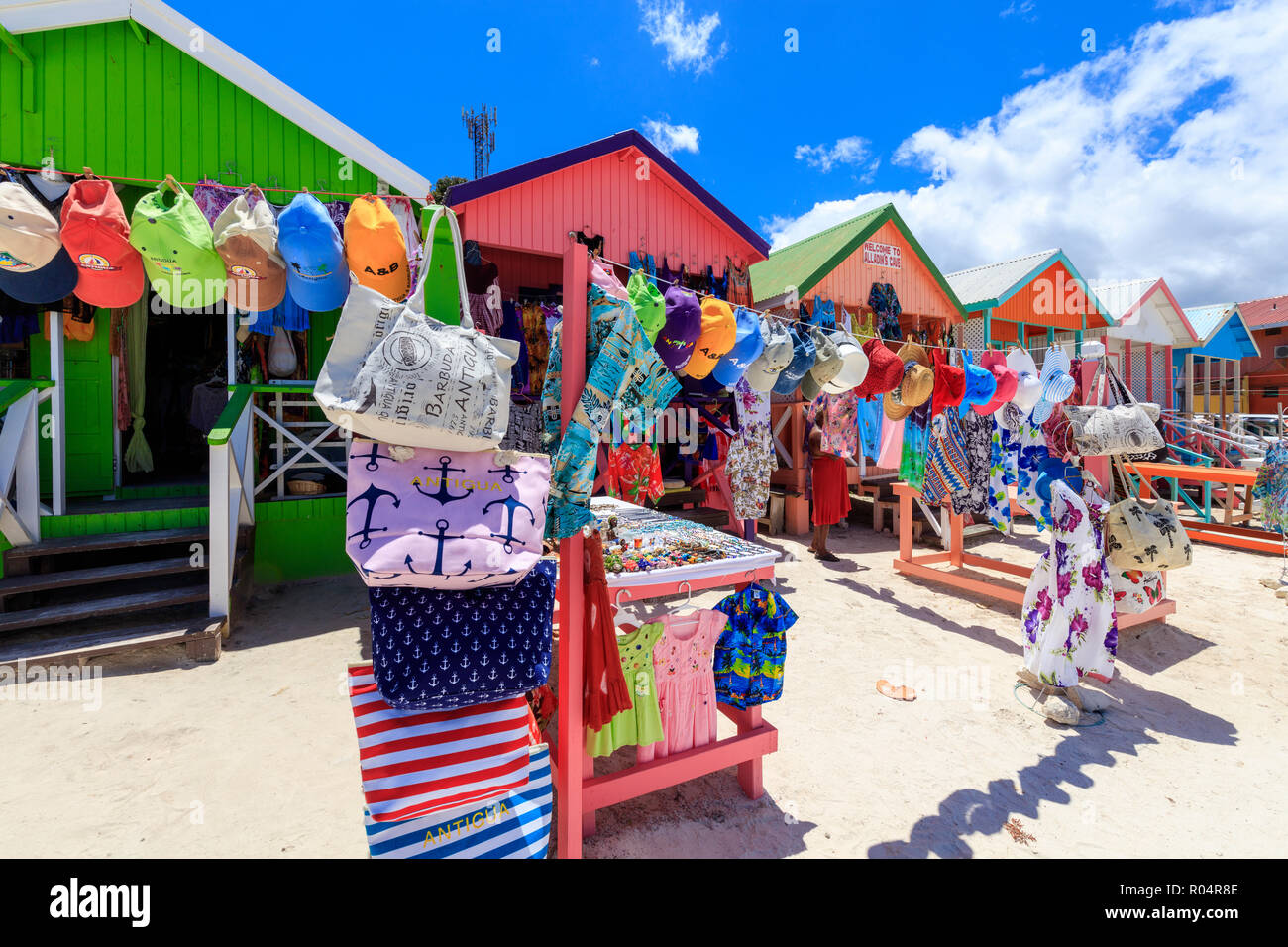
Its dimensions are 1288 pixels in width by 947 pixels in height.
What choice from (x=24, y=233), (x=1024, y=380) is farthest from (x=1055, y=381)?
(x=24, y=233)

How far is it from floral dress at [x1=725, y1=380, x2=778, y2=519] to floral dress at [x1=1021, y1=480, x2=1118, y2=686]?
4052 millimetres

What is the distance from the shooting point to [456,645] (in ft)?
5.85

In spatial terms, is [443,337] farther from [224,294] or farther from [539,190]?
[539,190]

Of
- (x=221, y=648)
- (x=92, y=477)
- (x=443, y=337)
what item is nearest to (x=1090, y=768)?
(x=443, y=337)

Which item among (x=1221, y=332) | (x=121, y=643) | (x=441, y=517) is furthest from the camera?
(x=1221, y=332)

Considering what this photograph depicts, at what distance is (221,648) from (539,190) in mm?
6377

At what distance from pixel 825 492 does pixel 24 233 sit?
27.3 feet

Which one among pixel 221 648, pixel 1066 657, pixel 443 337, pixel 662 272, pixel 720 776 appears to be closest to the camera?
pixel 443 337

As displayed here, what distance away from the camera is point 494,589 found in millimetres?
1906

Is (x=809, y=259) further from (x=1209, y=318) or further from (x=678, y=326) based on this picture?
(x=1209, y=318)

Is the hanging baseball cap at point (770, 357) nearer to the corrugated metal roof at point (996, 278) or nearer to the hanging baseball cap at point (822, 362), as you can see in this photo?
the hanging baseball cap at point (822, 362)

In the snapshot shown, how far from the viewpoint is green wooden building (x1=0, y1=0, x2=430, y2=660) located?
5328 mm

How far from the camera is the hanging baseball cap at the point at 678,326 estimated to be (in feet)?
8.37

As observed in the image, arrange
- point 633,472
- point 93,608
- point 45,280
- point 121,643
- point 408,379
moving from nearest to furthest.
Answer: point 408,379 → point 45,280 → point 121,643 → point 93,608 → point 633,472
